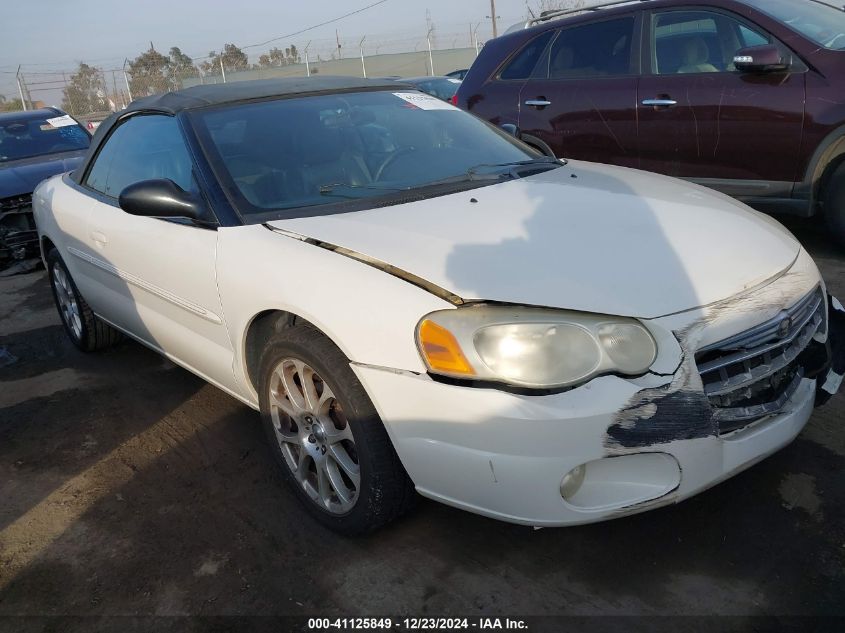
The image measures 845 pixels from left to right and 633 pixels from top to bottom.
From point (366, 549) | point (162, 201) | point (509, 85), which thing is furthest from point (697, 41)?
point (366, 549)

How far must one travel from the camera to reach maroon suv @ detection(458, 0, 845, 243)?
4719 mm

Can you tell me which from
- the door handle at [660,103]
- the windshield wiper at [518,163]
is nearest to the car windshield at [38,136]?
the door handle at [660,103]

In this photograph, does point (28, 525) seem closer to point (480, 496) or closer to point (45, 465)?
point (45, 465)

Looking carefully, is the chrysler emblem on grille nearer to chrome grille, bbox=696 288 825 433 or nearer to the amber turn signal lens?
chrome grille, bbox=696 288 825 433

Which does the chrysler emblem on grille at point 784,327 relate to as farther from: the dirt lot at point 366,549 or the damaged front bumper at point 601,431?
the dirt lot at point 366,549

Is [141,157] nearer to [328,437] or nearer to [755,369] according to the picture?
[328,437]

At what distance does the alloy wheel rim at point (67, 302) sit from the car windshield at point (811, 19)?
4.81 m

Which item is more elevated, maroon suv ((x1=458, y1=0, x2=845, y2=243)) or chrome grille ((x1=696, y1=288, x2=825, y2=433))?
maroon suv ((x1=458, y1=0, x2=845, y2=243))

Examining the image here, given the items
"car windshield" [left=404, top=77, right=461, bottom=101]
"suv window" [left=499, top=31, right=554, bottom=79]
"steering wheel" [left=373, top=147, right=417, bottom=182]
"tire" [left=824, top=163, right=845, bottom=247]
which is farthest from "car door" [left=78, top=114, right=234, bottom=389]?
"car windshield" [left=404, top=77, right=461, bottom=101]

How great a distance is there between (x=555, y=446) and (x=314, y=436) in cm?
97

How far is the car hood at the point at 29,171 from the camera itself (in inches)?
287

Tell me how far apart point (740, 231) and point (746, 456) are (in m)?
0.83

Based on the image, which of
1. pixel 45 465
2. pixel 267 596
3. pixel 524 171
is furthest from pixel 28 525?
pixel 524 171

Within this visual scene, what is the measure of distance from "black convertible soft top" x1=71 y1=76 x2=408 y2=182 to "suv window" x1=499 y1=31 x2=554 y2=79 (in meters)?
2.43
